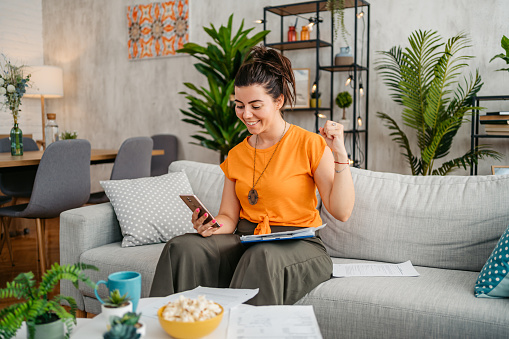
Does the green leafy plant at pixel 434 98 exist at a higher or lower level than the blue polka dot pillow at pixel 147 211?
higher

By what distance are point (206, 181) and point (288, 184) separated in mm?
863

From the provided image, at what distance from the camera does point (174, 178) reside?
2.52m

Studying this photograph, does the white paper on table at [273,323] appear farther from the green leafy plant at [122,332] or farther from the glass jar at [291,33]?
the glass jar at [291,33]

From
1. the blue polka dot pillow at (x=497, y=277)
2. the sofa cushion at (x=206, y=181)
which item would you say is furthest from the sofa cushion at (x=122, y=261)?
the blue polka dot pillow at (x=497, y=277)

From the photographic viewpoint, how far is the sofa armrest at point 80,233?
7.30 ft

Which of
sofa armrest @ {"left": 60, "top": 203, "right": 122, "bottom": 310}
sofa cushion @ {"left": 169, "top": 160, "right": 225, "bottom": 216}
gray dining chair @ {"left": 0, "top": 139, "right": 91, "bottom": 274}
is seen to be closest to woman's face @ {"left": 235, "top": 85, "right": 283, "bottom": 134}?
sofa cushion @ {"left": 169, "top": 160, "right": 225, "bottom": 216}

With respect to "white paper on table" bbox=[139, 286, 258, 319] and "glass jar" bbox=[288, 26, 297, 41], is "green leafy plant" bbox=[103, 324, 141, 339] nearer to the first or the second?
"white paper on table" bbox=[139, 286, 258, 319]

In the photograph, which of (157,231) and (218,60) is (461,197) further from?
(218,60)

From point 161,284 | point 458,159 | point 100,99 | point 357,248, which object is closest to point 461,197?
point 357,248

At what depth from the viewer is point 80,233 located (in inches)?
87.4

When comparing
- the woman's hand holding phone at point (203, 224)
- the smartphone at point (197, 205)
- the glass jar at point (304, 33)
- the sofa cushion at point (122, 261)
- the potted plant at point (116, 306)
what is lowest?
the sofa cushion at point (122, 261)

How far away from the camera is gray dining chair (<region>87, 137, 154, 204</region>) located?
334cm

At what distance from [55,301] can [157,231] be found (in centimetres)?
126

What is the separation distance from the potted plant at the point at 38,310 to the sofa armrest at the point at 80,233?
46.9 inches
